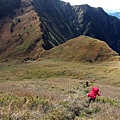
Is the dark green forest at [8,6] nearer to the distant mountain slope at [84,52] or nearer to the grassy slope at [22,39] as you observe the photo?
the grassy slope at [22,39]

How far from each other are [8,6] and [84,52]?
98911mm

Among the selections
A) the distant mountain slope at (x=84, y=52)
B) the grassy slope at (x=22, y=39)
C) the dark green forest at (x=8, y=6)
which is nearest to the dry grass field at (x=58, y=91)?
the distant mountain slope at (x=84, y=52)

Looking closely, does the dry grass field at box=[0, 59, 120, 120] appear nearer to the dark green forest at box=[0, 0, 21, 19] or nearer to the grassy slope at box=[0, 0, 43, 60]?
the grassy slope at box=[0, 0, 43, 60]

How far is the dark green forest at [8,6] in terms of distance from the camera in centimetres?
15741

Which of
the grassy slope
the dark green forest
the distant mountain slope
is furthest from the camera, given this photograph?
the dark green forest

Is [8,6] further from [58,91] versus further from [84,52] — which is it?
[58,91]

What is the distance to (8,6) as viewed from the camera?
536 ft

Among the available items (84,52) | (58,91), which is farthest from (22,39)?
(58,91)

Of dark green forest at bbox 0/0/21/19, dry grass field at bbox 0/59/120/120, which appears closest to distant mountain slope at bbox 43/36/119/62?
dry grass field at bbox 0/59/120/120

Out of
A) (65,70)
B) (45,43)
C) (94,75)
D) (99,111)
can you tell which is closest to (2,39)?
Answer: (45,43)

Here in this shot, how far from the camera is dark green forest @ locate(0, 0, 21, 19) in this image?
516ft

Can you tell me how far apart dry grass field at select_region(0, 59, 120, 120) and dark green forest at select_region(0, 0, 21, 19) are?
265 ft

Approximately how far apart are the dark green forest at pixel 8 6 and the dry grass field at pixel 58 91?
80695 mm

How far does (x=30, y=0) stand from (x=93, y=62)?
365 feet
